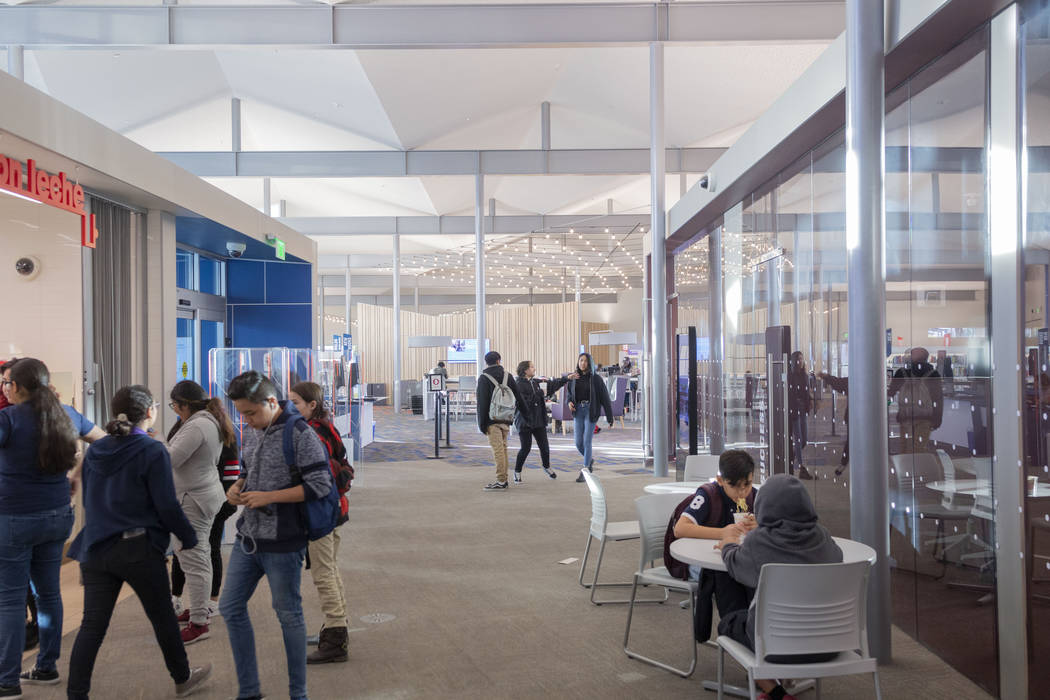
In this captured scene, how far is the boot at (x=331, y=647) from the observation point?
12.9ft

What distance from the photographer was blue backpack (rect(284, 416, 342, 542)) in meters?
3.10

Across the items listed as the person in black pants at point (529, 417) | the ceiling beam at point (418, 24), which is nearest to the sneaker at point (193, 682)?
the person in black pants at point (529, 417)

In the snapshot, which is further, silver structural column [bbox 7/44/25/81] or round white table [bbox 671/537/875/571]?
silver structural column [bbox 7/44/25/81]

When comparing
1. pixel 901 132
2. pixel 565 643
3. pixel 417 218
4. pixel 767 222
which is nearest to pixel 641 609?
pixel 565 643

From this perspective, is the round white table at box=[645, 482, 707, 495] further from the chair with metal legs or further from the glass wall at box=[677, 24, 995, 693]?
the glass wall at box=[677, 24, 995, 693]

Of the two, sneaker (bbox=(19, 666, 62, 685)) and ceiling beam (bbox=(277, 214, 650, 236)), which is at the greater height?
ceiling beam (bbox=(277, 214, 650, 236))

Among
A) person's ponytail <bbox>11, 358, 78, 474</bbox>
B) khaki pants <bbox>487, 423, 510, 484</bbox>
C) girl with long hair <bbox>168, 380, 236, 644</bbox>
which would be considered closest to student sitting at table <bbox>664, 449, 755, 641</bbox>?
girl with long hair <bbox>168, 380, 236, 644</bbox>

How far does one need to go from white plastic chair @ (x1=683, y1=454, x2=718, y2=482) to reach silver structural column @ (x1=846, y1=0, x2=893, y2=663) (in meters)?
1.74

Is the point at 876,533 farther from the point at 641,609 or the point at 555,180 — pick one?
the point at 555,180

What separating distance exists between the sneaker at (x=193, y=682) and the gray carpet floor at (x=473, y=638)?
56 millimetres

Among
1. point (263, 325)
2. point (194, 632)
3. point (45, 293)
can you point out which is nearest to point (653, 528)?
point (194, 632)

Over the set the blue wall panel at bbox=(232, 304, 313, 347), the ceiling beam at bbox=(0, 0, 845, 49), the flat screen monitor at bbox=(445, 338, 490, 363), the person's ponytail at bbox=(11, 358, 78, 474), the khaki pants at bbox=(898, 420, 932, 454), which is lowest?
the khaki pants at bbox=(898, 420, 932, 454)

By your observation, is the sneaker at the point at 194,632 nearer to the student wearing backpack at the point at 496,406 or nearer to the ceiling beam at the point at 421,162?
the student wearing backpack at the point at 496,406

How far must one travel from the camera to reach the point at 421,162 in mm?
14391
